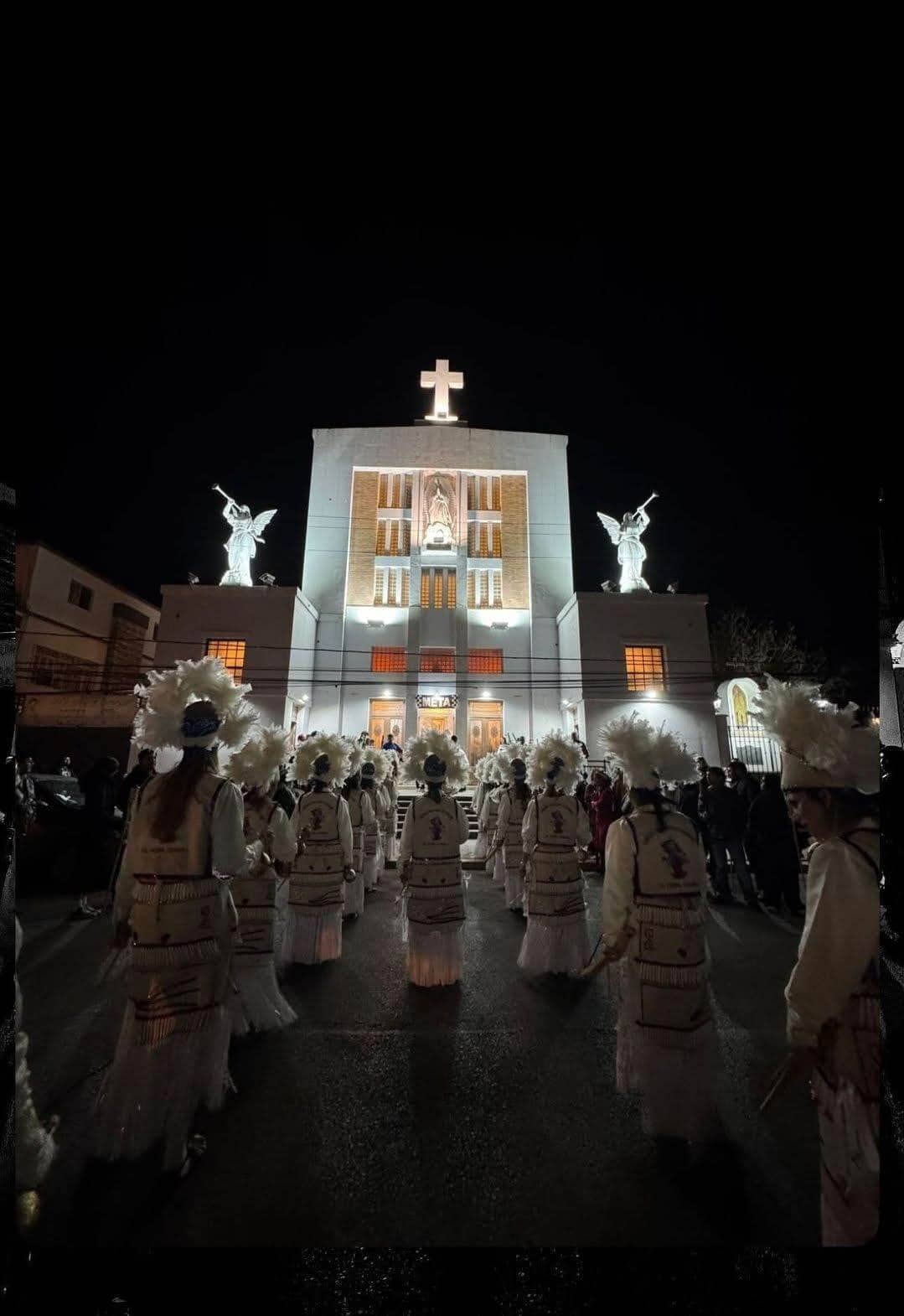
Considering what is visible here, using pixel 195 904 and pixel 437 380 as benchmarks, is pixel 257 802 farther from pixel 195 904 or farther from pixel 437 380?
pixel 437 380

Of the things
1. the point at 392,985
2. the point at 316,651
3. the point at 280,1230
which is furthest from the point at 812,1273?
the point at 316,651

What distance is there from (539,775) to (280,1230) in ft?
18.6

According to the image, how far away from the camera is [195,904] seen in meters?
3.07

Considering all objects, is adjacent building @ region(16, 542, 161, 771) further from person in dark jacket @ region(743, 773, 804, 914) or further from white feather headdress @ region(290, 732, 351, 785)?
person in dark jacket @ region(743, 773, 804, 914)

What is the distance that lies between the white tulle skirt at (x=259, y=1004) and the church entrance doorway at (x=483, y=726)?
16761 millimetres

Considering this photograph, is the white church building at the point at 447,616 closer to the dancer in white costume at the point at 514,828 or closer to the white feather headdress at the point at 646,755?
the dancer in white costume at the point at 514,828

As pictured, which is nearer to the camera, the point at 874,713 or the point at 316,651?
the point at 874,713

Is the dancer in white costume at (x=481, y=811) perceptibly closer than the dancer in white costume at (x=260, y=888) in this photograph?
No

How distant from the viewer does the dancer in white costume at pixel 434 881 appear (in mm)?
5383

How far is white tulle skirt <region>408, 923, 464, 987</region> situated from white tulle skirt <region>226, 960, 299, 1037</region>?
132 cm

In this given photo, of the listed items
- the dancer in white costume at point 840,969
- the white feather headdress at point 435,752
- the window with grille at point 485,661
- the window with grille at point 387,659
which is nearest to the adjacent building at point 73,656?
the window with grille at point 387,659

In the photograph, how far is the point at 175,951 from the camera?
2.97 meters

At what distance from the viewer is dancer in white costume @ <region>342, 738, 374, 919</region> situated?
8.21m

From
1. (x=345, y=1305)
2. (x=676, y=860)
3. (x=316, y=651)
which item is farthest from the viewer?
(x=316, y=651)
